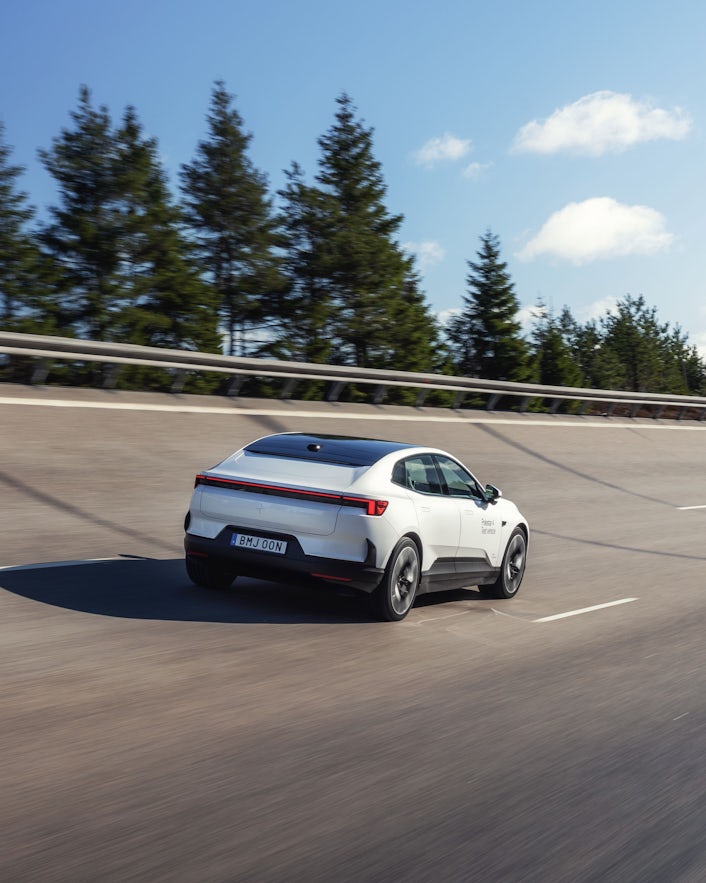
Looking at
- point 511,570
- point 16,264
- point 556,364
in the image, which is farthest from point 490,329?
point 511,570

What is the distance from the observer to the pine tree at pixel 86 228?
39.0 meters

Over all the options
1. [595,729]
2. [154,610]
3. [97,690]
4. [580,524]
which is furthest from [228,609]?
[580,524]

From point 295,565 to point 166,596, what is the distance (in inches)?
49.1

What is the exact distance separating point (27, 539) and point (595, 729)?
21.5ft

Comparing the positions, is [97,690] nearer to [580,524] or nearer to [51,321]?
[580,524]

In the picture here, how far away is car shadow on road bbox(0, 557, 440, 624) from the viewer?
827 cm

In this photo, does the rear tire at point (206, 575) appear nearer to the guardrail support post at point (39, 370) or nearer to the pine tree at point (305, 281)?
the guardrail support post at point (39, 370)

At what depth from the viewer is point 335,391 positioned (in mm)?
23156

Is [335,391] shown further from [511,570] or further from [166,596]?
[166,596]

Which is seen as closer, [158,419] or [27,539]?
[27,539]

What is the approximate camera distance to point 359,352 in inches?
2084

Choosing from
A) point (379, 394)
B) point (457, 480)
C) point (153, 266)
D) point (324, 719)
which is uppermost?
point (153, 266)

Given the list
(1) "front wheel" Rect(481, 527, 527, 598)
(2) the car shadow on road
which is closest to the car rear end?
(2) the car shadow on road

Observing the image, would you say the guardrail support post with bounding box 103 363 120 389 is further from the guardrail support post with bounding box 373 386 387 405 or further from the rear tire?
the rear tire
